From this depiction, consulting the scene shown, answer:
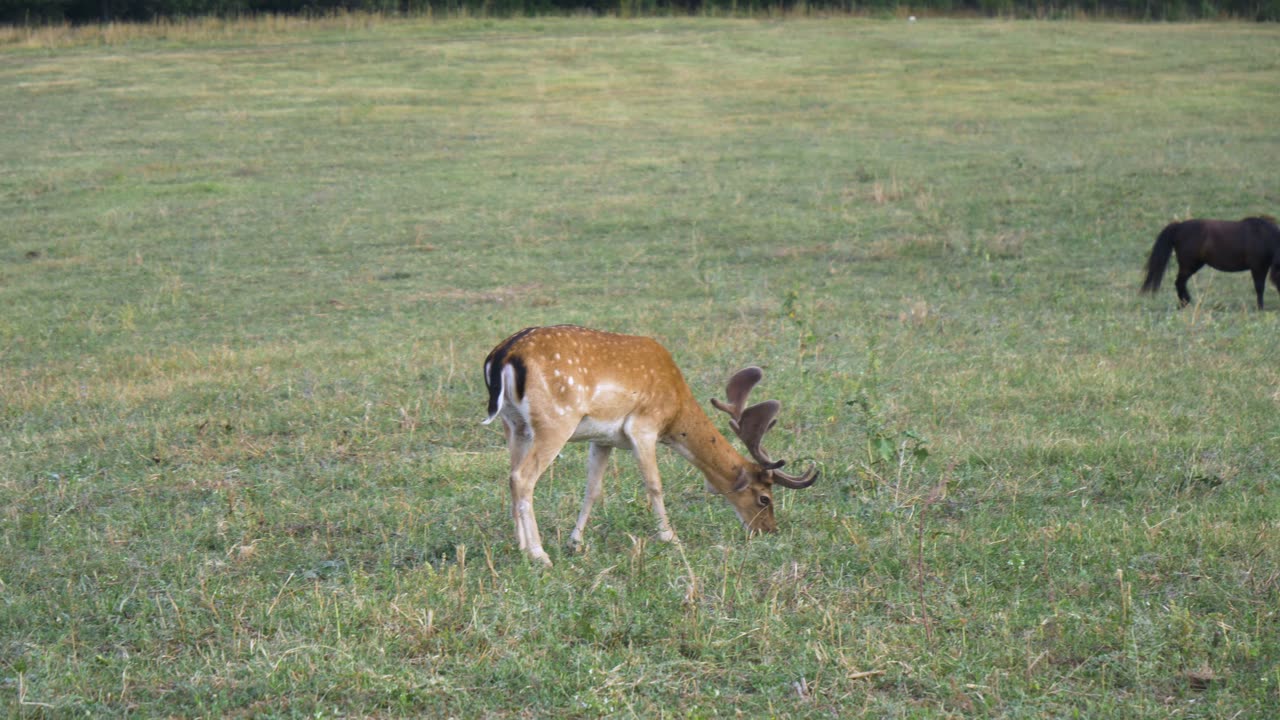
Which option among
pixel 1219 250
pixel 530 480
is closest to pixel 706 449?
pixel 530 480

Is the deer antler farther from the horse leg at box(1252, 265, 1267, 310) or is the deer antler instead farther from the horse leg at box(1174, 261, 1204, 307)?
the horse leg at box(1252, 265, 1267, 310)

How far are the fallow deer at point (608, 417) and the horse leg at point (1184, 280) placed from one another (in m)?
7.27

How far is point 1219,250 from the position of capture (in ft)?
40.1

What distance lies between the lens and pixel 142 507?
669 centimetres

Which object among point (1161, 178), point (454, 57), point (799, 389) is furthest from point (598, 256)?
point (454, 57)

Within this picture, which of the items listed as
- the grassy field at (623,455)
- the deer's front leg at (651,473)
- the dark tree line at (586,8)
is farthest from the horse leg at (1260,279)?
the dark tree line at (586,8)

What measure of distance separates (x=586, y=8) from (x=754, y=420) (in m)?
39.8

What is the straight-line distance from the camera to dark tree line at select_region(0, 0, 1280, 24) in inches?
1572

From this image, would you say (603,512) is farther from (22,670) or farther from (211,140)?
(211,140)

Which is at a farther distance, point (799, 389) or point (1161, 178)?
point (1161, 178)

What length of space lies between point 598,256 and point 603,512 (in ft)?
28.5

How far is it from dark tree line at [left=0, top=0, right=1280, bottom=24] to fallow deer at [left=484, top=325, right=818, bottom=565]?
118 ft

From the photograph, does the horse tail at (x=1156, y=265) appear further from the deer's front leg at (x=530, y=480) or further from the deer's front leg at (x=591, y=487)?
the deer's front leg at (x=530, y=480)

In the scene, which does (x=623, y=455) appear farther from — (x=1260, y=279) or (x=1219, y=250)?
(x=1260, y=279)
